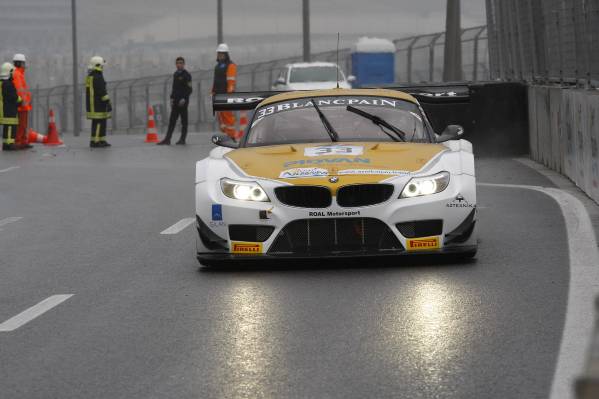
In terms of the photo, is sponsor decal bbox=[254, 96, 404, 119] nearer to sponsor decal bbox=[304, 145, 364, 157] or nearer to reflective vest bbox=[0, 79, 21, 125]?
sponsor decal bbox=[304, 145, 364, 157]

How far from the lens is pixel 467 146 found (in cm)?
1113

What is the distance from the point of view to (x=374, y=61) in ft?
158

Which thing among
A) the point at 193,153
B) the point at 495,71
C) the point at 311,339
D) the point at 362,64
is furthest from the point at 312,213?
the point at 362,64

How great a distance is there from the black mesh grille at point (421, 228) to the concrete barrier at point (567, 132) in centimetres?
470

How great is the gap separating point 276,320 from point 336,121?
3.62m

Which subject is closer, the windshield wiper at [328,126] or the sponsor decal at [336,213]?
the sponsor decal at [336,213]

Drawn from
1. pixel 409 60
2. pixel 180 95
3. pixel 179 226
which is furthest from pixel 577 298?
pixel 409 60

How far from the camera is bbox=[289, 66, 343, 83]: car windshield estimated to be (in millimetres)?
36812

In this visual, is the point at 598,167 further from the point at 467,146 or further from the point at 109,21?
the point at 109,21

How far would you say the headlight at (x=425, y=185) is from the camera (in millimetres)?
9742

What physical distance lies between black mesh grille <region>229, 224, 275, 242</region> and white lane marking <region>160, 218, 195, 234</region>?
2.87 meters

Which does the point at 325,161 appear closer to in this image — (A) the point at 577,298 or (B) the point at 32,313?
(A) the point at 577,298

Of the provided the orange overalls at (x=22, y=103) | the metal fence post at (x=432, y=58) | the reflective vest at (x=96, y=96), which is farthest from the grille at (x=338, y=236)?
the metal fence post at (x=432, y=58)

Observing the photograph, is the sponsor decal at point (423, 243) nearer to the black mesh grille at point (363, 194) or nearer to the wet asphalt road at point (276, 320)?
the wet asphalt road at point (276, 320)
